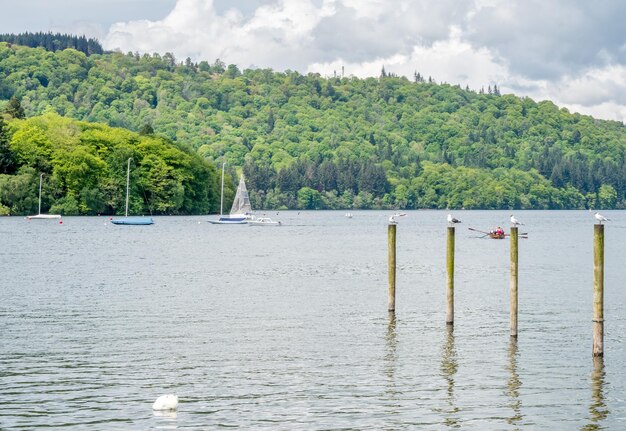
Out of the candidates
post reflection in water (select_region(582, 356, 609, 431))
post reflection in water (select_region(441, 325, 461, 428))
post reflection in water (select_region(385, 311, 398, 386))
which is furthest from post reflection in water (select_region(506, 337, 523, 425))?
post reflection in water (select_region(385, 311, 398, 386))

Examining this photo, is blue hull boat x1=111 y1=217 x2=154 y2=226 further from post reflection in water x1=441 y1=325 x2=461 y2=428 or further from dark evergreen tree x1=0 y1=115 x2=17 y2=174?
post reflection in water x1=441 y1=325 x2=461 y2=428

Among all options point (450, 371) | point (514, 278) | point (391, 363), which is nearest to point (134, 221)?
point (514, 278)

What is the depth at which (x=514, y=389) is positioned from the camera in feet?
105

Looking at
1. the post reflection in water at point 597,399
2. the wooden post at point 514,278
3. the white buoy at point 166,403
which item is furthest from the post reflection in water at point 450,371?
the white buoy at point 166,403

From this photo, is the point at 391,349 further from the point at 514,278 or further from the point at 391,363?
the point at 514,278

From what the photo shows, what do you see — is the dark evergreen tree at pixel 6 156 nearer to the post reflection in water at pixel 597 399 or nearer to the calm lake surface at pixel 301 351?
the calm lake surface at pixel 301 351

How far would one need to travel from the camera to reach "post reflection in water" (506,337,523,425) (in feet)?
93.8

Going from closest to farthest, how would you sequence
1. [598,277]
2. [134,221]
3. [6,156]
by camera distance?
[598,277] → [134,221] → [6,156]

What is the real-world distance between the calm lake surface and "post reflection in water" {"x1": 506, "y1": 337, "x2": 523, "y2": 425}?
7cm

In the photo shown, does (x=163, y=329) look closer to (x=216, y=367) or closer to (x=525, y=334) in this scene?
(x=216, y=367)

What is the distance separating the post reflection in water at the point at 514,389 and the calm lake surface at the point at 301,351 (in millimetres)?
69

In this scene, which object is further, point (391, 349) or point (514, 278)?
point (514, 278)

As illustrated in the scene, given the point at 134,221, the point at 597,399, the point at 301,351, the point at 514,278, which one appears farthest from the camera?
the point at 134,221

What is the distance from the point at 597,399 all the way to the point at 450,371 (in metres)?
5.52
